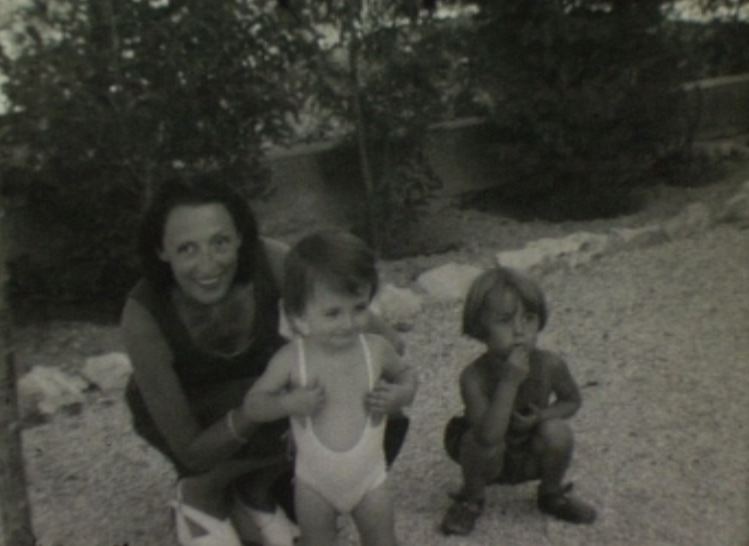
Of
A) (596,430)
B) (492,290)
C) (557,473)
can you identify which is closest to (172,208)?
(492,290)

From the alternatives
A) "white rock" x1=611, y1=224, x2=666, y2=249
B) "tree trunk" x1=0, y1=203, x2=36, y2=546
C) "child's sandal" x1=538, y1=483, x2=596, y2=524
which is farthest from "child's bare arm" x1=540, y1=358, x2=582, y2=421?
"white rock" x1=611, y1=224, x2=666, y2=249

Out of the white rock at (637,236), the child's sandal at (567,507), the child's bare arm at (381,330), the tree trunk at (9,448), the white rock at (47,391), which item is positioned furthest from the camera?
the white rock at (637,236)

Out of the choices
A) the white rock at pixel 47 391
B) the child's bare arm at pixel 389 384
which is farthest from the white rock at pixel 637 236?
the child's bare arm at pixel 389 384

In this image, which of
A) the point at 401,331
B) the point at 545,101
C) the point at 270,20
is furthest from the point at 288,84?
Answer: the point at 545,101

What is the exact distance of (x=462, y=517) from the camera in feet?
10.7

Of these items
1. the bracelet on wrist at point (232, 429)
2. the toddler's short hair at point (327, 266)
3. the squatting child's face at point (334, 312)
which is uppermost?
the toddler's short hair at point (327, 266)

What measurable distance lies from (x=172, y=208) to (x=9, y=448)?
0.65 metres

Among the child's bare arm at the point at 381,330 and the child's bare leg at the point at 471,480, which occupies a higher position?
the child's bare arm at the point at 381,330

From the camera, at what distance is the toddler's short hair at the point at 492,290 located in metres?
3.06

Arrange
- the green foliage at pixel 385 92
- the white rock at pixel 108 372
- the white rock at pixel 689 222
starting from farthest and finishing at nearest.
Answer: the white rock at pixel 689 222 < the green foliage at pixel 385 92 < the white rock at pixel 108 372

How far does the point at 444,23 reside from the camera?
6020 millimetres

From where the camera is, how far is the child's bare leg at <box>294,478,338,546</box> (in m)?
2.81

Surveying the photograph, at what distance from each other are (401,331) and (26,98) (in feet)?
5.65

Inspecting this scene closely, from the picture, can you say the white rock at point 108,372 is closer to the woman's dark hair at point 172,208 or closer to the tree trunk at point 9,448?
the woman's dark hair at point 172,208
